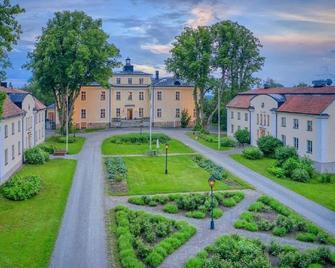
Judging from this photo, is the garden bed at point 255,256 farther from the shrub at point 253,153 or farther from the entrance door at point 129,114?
the entrance door at point 129,114

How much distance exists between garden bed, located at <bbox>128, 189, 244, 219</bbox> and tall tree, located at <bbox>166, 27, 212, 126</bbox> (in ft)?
114

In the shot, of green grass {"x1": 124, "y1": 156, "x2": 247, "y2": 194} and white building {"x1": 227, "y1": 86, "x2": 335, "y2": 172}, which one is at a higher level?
white building {"x1": 227, "y1": 86, "x2": 335, "y2": 172}

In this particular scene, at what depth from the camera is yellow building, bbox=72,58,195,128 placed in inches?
2729

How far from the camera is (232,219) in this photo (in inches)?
907

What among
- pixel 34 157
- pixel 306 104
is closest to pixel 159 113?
pixel 306 104

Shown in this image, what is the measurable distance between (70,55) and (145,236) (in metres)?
36.7

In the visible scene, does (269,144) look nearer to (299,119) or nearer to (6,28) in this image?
(299,119)

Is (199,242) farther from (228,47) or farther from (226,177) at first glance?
(228,47)

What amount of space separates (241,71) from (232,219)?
4696 centimetres

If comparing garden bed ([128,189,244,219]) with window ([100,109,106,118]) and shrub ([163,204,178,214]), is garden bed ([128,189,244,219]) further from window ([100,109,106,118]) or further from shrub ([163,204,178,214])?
window ([100,109,106,118])

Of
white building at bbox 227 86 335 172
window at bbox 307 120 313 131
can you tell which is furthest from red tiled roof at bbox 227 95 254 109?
window at bbox 307 120 313 131

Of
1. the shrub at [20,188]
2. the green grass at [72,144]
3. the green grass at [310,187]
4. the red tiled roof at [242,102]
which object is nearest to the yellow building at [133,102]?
the green grass at [72,144]

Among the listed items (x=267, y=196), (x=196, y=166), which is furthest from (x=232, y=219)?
(x=196, y=166)

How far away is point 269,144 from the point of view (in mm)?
42125
